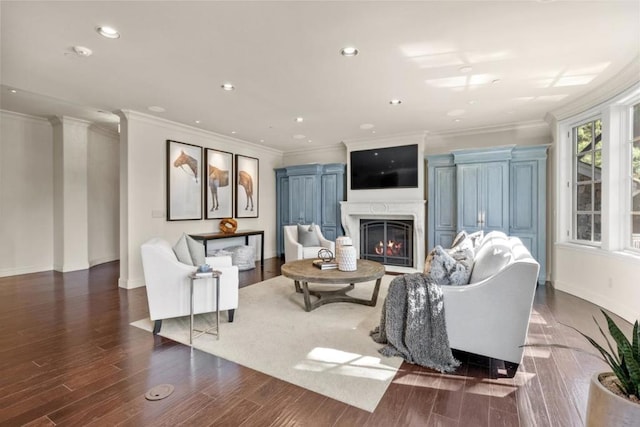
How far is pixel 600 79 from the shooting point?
3.50 meters

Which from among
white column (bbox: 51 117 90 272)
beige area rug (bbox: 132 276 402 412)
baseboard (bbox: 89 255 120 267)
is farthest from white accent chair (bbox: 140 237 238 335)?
baseboard (bbox: 89 255 120 267)

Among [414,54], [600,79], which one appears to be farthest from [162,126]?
[600,79]

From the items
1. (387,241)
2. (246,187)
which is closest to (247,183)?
(246,187)

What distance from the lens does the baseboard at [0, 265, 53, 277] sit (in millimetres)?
5152

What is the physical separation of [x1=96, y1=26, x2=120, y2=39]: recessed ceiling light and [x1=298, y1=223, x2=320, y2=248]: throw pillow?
13.0 feet

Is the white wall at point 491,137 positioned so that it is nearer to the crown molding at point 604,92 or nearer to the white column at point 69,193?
the crown molding at point 604,92

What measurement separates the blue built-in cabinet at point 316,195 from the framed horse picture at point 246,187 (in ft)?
2.62

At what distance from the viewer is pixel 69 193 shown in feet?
18.5

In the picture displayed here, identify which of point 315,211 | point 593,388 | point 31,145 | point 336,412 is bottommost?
point 336,412

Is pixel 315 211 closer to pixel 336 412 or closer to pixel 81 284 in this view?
pixel 81 284

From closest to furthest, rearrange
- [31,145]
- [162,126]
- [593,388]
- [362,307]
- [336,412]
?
[593,388], [336,412], [362,307], [162,126], [31,145]

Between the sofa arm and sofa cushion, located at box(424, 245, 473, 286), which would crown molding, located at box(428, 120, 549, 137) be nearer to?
sofa cushion, located at box(424, 245, 473, 286)

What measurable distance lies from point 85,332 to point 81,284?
226cm

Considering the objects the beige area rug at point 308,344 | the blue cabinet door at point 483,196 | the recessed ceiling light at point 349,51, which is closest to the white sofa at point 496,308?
the beige area rug at point 308,344
